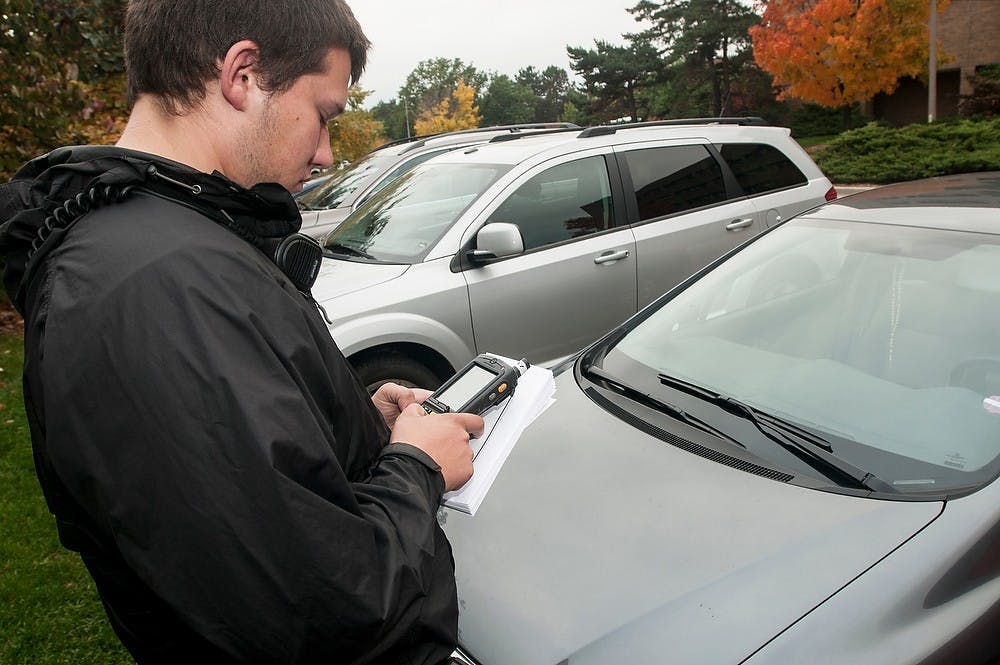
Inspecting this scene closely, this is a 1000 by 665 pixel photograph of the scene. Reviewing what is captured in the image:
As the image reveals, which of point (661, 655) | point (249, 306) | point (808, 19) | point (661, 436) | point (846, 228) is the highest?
point (808, 19)

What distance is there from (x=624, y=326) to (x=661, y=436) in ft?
2.46

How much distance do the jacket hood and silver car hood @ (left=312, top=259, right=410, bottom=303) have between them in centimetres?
249

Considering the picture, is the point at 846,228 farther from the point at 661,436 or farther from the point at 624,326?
the point at 661,436

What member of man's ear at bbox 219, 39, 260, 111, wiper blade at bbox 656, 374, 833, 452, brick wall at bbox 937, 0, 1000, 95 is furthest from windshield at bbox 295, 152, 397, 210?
brick wall at bbox 937, 0, 1000, 95

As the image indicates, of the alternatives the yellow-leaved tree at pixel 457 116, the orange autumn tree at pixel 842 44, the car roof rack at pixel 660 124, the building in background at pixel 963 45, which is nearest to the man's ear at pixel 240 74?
the car roof rack at pixel 660 124

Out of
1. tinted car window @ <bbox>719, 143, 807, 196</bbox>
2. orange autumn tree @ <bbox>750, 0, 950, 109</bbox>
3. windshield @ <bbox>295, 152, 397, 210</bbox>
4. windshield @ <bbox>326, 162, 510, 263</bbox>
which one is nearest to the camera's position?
windshield @ <bbox>326, 162, 510, 263</bbox>

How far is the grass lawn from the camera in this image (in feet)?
8.80

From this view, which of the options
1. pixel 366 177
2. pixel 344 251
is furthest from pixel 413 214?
pixel 366 177

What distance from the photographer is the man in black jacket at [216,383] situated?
836 mm

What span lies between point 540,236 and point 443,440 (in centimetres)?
309

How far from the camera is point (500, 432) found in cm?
149

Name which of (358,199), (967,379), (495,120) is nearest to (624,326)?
(967,379)

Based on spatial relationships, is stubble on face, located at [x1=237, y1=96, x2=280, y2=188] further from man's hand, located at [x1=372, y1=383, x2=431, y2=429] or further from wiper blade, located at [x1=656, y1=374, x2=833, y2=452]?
wiper blade, located at [x1=656, y1=374, x2=833, y2=452]

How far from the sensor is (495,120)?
269ft
